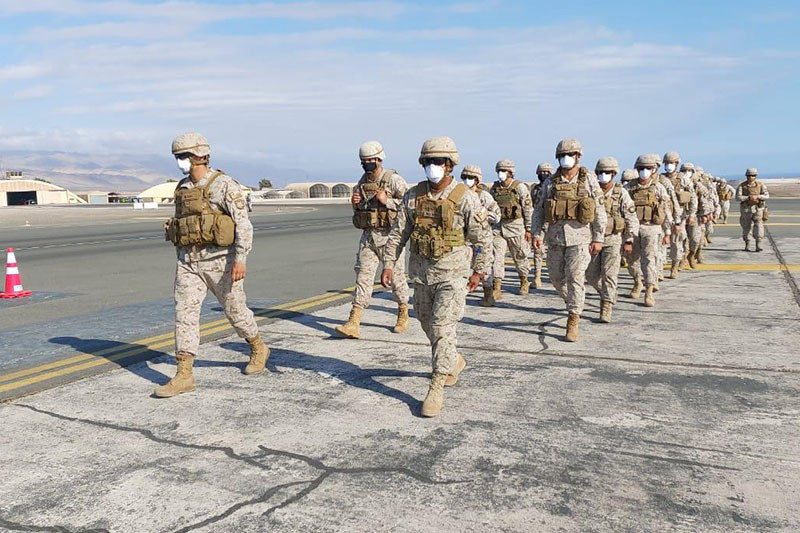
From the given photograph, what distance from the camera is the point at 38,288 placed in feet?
36.8

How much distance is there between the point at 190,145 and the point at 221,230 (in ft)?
2.33

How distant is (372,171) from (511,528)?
15.5 ft

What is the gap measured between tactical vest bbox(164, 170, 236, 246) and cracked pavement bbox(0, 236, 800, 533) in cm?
115

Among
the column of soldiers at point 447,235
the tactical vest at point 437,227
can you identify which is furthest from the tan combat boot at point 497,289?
the tactical vest at point 437,227

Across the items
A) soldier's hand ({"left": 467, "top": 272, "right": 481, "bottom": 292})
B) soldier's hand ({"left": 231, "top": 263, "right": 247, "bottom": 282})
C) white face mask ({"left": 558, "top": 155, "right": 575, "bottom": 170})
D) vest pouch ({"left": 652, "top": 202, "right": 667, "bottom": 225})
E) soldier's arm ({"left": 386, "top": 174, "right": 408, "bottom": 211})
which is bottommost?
soldier's hand ({"left": 467, "top": 272, "right": 481, "bottom": 292})

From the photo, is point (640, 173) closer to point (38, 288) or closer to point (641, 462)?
point (641, 462)

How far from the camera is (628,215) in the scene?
8.62 m

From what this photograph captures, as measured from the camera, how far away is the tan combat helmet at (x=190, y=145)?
5.39 m

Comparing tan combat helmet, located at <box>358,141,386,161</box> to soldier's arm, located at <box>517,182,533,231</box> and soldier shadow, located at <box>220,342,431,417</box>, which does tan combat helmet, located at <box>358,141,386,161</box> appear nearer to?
soldier shadow, located at <box>220,342,431,417</box>

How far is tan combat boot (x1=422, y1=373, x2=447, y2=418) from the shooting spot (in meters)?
4.70

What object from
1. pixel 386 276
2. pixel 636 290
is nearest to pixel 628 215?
pixel 636 290

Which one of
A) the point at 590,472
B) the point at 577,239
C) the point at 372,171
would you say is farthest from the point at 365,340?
the point at 590,472

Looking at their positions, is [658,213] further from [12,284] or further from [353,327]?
[12,284]

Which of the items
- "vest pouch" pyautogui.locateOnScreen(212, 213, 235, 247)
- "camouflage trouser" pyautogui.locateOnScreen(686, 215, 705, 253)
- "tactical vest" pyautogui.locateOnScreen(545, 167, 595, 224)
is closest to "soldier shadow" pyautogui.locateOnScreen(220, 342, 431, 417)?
"vest pouch" pyautogui.locateOnScreen(212, 213, 235, 247)
